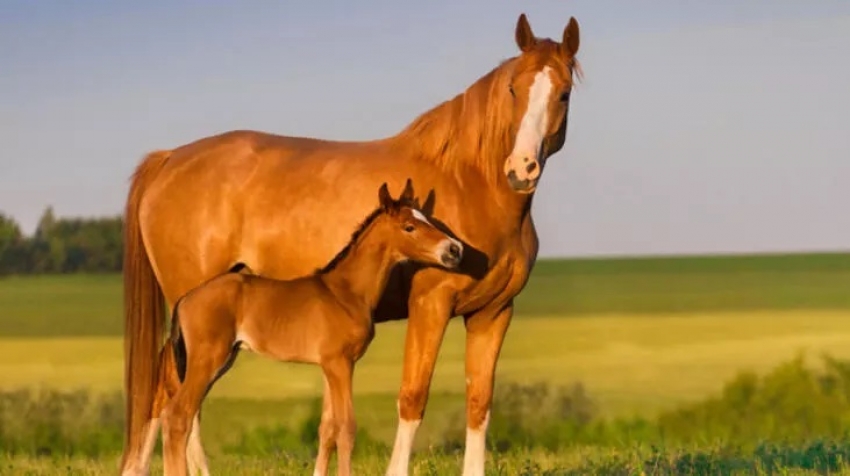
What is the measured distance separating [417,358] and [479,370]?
0.60 meters

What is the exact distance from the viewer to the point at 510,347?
40719 millimetres

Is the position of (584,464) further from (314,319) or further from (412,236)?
(314,319)

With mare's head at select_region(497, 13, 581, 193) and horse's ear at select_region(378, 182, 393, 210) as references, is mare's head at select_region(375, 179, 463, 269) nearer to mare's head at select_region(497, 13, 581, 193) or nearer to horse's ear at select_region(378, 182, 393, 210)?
horse's ear at select_region(378, 182, 393, 210)

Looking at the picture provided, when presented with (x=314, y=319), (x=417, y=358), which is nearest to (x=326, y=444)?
(x=314, y=319)

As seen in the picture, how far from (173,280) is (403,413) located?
2094 mm

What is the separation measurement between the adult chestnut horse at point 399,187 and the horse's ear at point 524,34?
0.01m

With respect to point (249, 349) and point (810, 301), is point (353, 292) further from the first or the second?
point (810, 301)

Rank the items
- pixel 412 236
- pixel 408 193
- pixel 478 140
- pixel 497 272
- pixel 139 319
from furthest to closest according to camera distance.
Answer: pixel 139 319, pixel 478 140, pixel 497 272, pixel 408 193, pixel 412 236

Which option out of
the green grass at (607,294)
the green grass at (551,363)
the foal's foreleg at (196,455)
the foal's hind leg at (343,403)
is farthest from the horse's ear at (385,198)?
the green grass at (607,294)

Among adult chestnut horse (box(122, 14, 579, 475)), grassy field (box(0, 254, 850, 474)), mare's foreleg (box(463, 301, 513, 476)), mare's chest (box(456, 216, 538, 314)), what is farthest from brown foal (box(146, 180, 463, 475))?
grassy field (box(0, 254, 850, 474))

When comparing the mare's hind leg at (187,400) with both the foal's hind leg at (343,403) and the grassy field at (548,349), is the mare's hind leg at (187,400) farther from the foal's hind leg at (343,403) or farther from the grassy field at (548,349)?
the grassy field at (548,349)

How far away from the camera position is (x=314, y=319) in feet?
26.9

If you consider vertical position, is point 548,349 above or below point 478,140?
below

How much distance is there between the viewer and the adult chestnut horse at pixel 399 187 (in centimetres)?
879
